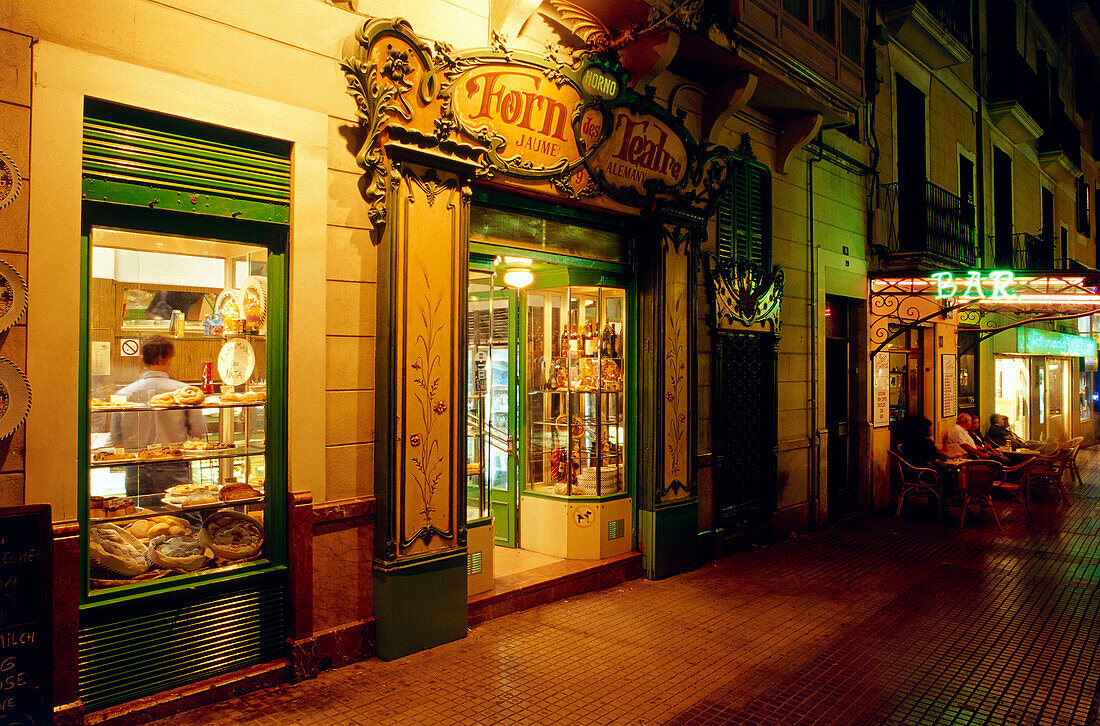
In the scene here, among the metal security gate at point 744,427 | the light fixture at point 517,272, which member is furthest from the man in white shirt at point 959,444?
the light fixture at point 517,272

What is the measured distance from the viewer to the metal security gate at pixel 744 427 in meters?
8.62

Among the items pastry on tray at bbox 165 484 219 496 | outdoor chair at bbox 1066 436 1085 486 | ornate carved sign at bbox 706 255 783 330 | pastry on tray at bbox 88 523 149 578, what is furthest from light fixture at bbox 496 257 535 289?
outdoor chair at bbox 1066 436 1085 486

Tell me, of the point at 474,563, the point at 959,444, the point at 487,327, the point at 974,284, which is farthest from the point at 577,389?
the point at 959,444

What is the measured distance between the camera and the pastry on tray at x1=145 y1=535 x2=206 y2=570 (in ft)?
14.8

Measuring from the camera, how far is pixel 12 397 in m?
3.75

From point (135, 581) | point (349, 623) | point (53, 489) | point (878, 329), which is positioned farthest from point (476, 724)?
point (878, 329)

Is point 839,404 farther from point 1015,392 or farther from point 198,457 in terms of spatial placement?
point 1015,392

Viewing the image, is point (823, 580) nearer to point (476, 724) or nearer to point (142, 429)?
point (476, 724)

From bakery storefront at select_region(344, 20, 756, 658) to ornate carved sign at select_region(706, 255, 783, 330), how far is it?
0.64 meters

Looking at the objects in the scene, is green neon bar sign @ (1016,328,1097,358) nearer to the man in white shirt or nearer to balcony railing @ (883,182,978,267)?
balcony railing @ (883,182,978,267)

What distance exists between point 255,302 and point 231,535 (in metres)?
1.68

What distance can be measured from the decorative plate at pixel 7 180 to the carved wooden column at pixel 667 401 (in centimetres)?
562

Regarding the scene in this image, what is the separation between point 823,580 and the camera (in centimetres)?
759

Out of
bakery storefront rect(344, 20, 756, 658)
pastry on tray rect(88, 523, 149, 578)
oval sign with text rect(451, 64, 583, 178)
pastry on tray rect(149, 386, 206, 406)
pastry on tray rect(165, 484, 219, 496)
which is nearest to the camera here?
pastry on tray rect(88, 523, 149, 578)
